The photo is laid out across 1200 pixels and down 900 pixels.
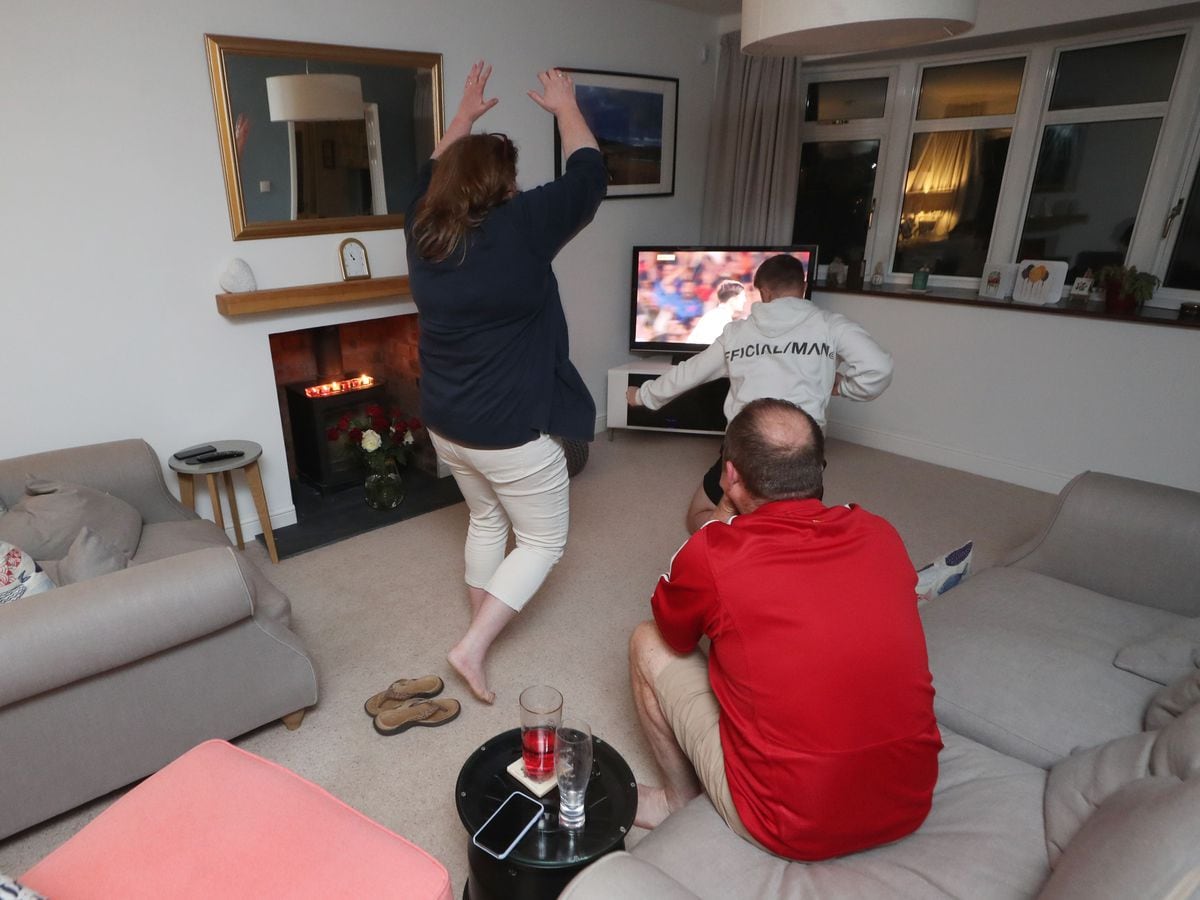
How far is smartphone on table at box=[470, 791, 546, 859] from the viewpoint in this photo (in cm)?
114

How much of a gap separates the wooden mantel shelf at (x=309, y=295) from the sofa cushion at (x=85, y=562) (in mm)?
1088

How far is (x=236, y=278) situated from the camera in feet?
8.54

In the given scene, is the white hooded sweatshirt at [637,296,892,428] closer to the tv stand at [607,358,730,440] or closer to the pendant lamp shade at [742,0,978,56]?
the pendant lamp shade at [742,0,978,56]

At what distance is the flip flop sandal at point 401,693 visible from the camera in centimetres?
196

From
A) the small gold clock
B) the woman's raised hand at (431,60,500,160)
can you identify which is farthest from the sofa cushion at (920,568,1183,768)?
the small gold clock

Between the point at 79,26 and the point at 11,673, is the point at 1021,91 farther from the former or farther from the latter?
the point at 11,673

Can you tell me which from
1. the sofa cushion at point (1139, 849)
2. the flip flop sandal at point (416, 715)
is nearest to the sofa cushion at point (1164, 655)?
the sofa cushion at point (1139, 849)

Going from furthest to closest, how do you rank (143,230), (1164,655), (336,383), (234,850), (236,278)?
(336,383), (236,278), (143,230), (1164,655), (234,850)

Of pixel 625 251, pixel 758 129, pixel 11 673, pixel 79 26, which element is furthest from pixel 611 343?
pixel 11 673

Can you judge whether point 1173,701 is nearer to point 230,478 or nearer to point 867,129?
point 230,478

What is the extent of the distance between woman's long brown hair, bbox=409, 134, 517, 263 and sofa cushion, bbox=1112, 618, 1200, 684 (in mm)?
1729

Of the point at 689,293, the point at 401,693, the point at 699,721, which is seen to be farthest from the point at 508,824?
the point at 689,293

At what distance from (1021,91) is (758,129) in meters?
1.30

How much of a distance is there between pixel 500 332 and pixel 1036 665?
144 centimetres
